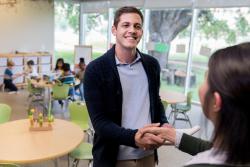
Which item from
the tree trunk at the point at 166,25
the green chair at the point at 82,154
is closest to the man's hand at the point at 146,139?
the green chair at the point at 82,154

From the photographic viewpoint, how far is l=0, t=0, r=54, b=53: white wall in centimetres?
841

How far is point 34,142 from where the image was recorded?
2266mm

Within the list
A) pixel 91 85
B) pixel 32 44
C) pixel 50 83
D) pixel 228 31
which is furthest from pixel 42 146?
pixel 32 44

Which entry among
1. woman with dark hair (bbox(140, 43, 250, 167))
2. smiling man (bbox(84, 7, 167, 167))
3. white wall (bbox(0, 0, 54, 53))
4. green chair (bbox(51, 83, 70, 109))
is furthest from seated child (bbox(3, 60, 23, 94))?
woman with dark hair (bbox(140, 43, 250, 167))

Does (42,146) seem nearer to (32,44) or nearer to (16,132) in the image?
(16,132)

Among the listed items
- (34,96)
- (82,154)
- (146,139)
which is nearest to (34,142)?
(82,154)

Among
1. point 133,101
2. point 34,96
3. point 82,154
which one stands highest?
point 133,101

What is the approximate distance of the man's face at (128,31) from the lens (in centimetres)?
147

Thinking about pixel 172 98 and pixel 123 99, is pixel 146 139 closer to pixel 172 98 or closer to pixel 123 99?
pixel 123 99

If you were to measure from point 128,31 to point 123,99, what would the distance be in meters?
0.38

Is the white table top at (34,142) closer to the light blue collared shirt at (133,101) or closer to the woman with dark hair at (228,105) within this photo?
the light blue collared shirt at (133,101)

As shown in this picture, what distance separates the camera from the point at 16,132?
248 cm

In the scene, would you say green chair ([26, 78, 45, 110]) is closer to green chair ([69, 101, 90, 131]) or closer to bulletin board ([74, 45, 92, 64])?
green chair ([69, 101, 90, 131])

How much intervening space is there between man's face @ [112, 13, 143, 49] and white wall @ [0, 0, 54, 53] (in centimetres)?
788
